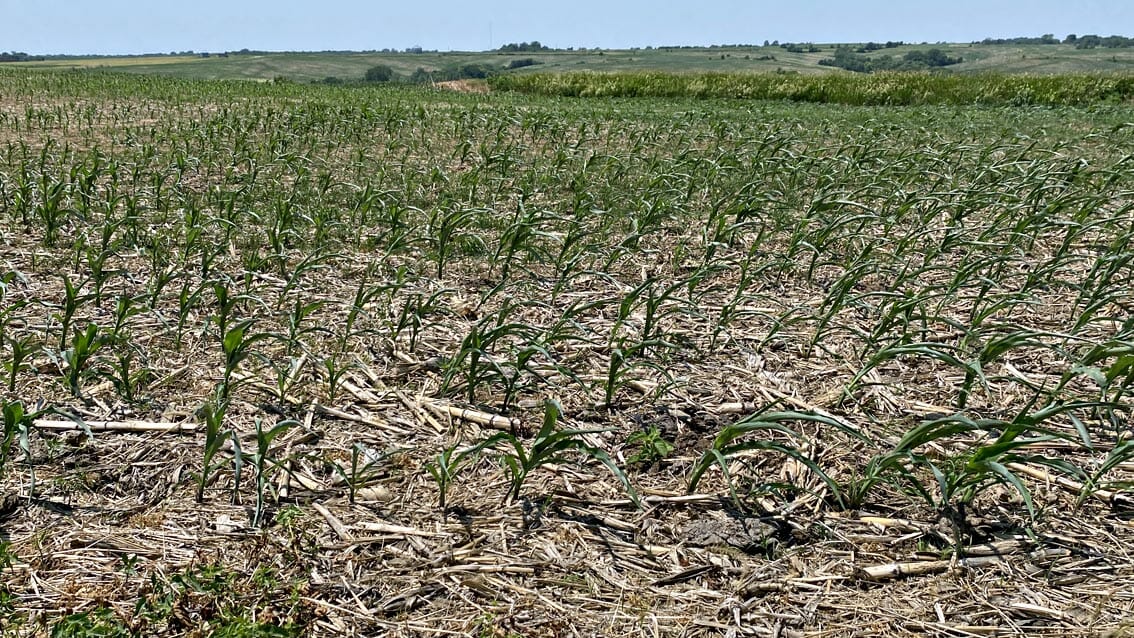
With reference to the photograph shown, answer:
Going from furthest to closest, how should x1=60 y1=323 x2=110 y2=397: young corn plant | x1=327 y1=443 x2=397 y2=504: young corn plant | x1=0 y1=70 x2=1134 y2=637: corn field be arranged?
x1=60 y1=323 x2=110 y2=397: young corn plant → x1=327 y1=443 x2=397 y2=504: young corn plant → x1=0 y1=70 x2=1134 y2=637: corn field

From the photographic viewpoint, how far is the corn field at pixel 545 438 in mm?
1796

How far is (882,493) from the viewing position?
2.21 metres

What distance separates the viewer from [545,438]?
2.10m

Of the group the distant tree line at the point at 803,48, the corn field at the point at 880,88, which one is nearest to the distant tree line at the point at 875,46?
the distant tree line at the point at 803,48

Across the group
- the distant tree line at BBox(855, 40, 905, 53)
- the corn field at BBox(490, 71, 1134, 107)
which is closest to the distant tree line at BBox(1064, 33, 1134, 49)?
the distant tree line at BBox(855, 40, 905, 53)

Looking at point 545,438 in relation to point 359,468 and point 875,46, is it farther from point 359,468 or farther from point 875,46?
point 875,46

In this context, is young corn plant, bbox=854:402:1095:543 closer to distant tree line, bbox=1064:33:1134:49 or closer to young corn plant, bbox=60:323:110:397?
young corn plant, bbox=60:323:110:397

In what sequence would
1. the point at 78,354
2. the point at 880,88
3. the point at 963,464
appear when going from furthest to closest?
the point at 880,88 → the point at 78,354 → the point at 963,464

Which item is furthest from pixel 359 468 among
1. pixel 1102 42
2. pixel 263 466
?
pixel 1102 42

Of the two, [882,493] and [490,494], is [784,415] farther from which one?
[490,494]

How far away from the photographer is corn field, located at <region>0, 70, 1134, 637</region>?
1796mm

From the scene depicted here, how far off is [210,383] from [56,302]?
127 cm

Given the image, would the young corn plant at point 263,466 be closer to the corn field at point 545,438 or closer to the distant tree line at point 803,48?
the corn field at point 545,438

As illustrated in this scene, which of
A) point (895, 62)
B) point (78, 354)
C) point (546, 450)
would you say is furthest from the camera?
point (895, 62)
